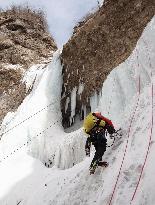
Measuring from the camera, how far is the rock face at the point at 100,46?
14.9 m

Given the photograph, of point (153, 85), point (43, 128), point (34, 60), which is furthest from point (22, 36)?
point (153, 85)

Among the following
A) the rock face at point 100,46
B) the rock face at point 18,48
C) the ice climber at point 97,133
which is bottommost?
the ice climber at point 97,133

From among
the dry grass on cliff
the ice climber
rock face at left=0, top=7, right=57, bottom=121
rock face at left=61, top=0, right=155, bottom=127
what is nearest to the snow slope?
the ice climber

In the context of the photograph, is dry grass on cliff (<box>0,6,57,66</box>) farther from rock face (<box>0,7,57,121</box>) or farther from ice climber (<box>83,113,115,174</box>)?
ice climber (<box>83,113,115,174</box>)

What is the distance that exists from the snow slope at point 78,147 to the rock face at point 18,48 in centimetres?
107

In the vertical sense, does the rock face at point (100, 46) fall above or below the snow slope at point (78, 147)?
above

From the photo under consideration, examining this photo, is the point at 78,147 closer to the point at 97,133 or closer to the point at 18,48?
the point at 97,133

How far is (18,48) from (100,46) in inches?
304

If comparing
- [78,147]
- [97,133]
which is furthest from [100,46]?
[97,133]

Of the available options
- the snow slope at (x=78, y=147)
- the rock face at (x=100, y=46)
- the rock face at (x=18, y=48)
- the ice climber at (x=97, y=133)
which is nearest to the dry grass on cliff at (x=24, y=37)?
the rock face at (x=18, y=48)

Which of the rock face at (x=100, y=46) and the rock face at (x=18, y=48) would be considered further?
the rock face at (x=18, y=48)

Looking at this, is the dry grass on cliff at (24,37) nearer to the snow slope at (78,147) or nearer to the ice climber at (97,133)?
the snow slope at (78,147)

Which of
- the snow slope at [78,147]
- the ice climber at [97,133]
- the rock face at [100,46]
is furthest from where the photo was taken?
the rock face at [100,46]

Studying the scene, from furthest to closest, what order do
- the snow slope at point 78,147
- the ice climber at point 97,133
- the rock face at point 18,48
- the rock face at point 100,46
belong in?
1. the rock face at point 18,48
2. the rock face at point 100,46
3. the ice climber at point 97,133
4. the snow slope at point 78,147
